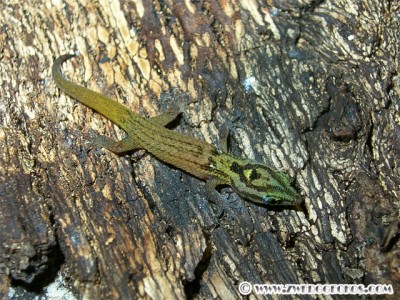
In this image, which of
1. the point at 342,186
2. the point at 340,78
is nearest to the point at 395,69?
the point at 340,78

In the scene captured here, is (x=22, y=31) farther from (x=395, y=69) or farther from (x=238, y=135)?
(x=395, y=69)

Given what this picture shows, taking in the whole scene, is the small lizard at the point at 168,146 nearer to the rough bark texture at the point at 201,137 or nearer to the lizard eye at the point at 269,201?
the rough bark texture at the point at 201,137

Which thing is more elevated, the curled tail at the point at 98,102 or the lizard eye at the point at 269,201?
the curled tail at the point at 98,102

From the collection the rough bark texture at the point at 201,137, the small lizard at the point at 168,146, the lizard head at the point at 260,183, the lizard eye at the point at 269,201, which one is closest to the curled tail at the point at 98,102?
the small lizard at the point at 168,146

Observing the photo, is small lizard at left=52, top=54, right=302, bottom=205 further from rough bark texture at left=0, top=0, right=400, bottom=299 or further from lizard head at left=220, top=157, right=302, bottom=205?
rough bark texture at left=0, top=0, right=400, bottom=299

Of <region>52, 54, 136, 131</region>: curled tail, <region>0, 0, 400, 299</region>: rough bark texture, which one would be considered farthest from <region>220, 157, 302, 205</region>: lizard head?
<region>52, 54, 136, 131</region>: curled tail

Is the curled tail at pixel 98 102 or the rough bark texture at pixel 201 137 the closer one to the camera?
the rough bark texture at pixel 201 137

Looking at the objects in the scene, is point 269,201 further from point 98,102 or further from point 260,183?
point 98,102

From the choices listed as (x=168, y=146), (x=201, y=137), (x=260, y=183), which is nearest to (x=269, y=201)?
(x=260, y=183)
